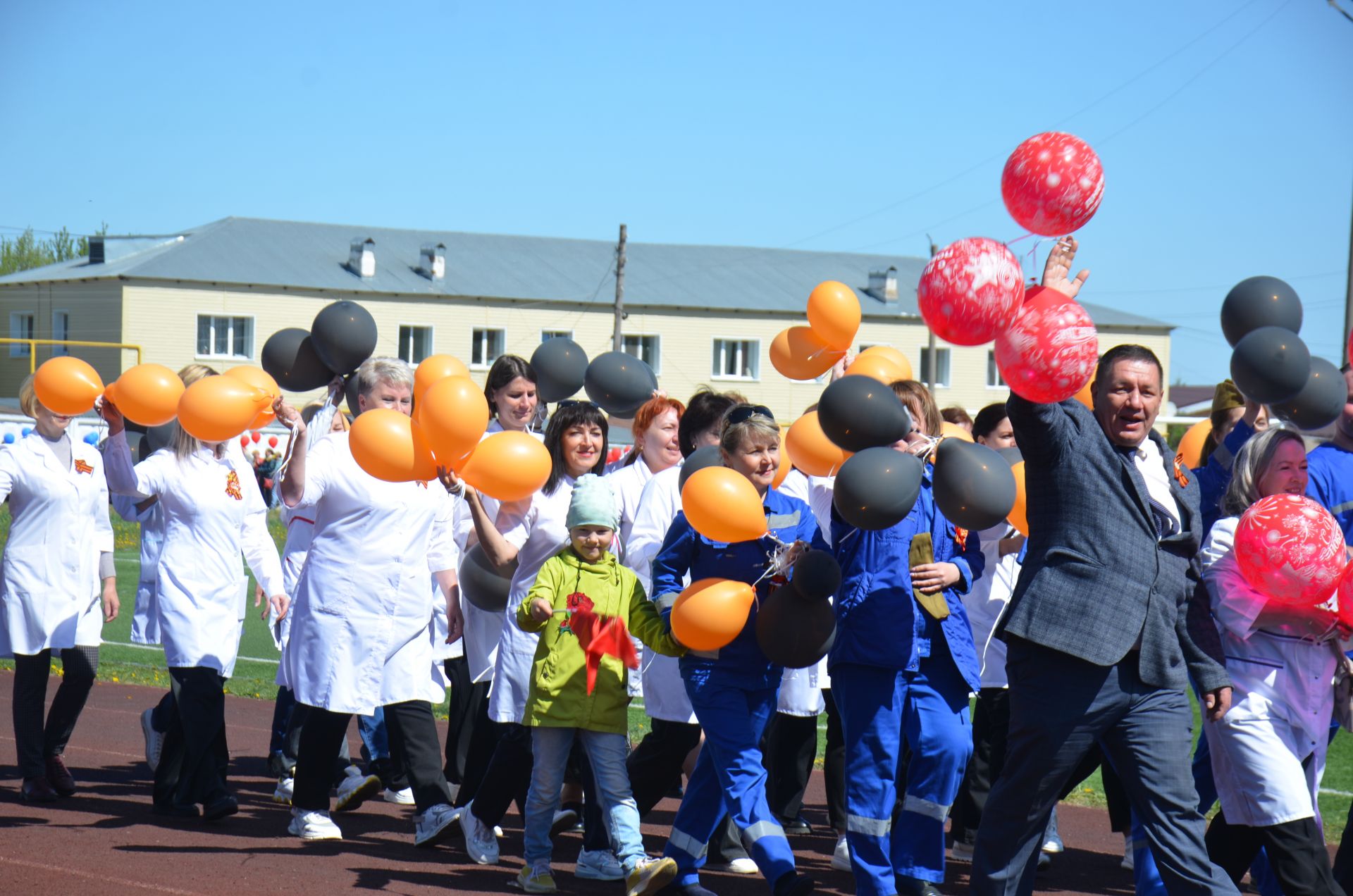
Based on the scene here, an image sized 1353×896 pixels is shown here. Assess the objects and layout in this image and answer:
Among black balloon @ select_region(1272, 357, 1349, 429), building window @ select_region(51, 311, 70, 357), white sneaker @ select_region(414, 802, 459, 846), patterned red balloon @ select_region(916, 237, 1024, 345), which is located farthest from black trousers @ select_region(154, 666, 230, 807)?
building window @ select_region(51, 311, 70, 357)

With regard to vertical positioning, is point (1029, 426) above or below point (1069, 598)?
above

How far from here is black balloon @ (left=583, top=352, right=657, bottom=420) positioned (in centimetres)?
773

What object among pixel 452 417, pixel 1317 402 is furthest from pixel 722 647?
pixel 1317 402

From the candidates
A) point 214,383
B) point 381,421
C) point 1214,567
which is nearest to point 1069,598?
point 1214,567

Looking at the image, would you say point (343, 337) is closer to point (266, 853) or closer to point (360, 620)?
point (360, 620)

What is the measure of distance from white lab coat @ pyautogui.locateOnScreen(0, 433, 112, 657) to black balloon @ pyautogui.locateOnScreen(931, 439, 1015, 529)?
466 cm

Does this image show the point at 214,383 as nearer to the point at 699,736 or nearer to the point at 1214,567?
the point at 699,736

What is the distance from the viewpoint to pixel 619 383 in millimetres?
7742

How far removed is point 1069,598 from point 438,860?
311cm

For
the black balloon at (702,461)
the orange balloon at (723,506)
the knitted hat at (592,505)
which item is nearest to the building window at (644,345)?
the black balloon at (702,461)

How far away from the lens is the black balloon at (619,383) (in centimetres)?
773

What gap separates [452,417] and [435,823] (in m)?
1.96

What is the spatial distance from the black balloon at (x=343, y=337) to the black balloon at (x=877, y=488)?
8.48 feet

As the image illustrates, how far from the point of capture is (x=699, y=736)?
645 cm
